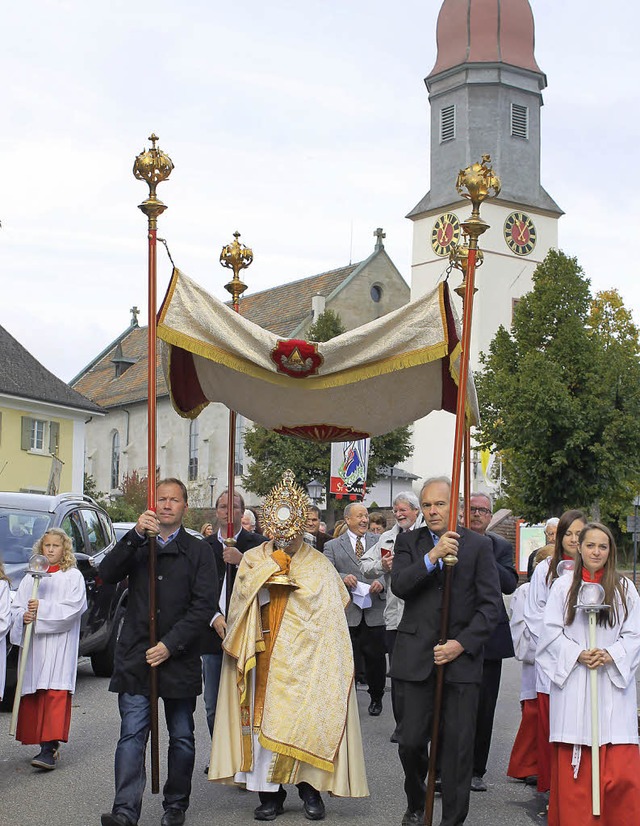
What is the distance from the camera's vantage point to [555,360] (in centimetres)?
4059

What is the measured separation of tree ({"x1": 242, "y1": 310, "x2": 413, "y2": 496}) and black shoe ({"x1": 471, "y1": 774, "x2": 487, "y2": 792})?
41.6 metres

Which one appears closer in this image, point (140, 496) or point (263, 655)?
point (263, 655)

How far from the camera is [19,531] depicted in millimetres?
12602

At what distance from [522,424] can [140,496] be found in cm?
2175

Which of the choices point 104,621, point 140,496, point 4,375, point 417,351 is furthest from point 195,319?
point 140,496

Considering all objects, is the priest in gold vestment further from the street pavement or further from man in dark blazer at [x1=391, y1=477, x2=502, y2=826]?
man in dark blazer at [x1=391, y1=477, x2=502, y2=826]

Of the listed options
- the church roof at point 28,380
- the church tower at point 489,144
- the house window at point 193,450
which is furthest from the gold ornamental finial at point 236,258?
the house window at point 193,450

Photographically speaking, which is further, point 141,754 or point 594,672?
point 141,754

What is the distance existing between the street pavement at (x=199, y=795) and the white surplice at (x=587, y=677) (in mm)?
1143

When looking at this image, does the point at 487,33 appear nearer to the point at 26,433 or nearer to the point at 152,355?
the point at 26,433

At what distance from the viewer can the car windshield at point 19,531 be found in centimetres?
1216

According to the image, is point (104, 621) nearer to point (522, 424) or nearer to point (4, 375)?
point (522, 424)

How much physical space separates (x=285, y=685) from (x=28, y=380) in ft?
136

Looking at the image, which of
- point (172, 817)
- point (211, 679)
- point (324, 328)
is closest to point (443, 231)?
point (324, 328)
